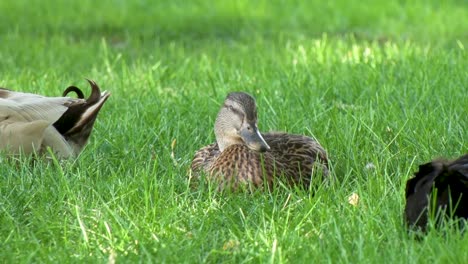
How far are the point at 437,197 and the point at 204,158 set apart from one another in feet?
4.72

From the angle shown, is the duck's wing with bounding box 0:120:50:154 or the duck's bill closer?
the duck's bill

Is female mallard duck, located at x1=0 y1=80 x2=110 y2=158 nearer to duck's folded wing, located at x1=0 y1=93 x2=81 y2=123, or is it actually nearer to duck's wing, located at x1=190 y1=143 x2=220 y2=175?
duck's folded wing, located at x1=0 y1=93 x2=81 y2=123

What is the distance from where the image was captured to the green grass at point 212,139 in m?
3.79

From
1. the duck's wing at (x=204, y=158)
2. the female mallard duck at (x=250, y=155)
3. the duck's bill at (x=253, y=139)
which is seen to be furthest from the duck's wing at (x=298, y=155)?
the duck's wing at (x=204, y=158)

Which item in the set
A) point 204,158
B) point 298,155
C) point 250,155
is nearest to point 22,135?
point 204,158

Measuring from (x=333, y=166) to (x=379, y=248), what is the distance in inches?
51.1

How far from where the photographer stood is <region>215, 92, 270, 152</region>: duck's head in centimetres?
480

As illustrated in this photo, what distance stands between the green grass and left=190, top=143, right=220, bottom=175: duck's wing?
0.10 m

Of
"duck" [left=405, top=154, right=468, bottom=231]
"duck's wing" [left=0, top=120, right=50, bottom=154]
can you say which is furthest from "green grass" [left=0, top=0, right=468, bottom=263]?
"duck's wing" [left=0, top=120, right=50, bottom=154]

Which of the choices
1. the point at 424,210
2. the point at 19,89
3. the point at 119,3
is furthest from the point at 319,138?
the point at 119,3

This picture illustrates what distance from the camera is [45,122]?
17.1 ft

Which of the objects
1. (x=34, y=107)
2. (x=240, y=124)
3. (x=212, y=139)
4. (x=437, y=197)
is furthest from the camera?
(x=212, y=139)

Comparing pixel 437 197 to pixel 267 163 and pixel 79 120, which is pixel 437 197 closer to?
pixel 267 163

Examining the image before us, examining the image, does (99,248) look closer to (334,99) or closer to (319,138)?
(319,138)
